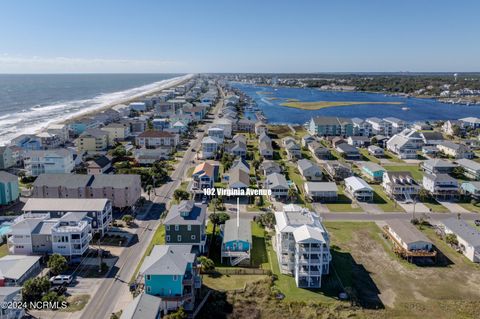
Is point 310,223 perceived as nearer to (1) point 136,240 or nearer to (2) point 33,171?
(1) point 136,240

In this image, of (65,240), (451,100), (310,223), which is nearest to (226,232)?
(310,223)

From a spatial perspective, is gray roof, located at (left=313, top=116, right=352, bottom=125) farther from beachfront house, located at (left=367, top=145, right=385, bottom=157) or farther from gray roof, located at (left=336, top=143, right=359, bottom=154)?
beachfront house, located at (left=367, top=145, right=385, bottom=157)

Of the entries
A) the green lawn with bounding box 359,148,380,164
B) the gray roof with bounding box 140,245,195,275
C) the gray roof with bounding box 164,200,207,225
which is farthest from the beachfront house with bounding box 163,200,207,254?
the green lawn with bounding box 359,148,380,164

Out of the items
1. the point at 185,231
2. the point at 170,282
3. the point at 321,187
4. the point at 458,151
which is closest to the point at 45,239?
the point at 185,231

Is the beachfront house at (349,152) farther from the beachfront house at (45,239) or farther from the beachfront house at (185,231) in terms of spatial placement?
the beachfront house at (45,239)

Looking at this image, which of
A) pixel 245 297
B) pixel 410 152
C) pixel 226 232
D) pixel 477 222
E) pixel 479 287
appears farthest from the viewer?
pixel 410 152

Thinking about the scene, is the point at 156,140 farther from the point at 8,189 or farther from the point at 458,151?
the point at 458,151

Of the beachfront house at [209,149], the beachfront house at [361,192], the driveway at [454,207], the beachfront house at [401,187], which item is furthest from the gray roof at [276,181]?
the driveway at [454,207]
